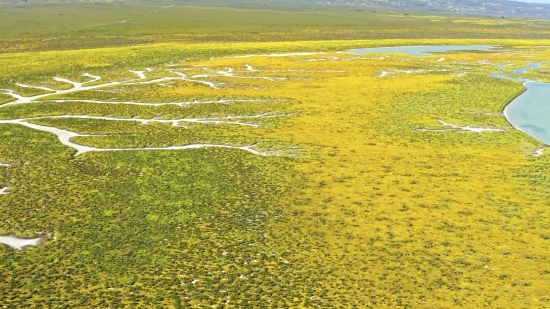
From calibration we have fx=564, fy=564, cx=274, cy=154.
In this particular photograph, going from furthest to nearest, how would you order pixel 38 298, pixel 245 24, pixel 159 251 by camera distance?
pixel 245 24, pixel 159 251, pixel 38 298

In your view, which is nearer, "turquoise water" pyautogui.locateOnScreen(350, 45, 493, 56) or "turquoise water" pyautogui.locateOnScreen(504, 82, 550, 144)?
"turquoise water" pyautogui.locateOnScreen(504, 82, 550, 144)

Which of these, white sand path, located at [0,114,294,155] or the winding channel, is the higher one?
white sand path, located at [0,114,294,155]

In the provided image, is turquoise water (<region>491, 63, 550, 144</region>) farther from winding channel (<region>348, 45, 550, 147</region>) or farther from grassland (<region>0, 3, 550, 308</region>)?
grassland (<region>0, 3, 550, 308</region>)

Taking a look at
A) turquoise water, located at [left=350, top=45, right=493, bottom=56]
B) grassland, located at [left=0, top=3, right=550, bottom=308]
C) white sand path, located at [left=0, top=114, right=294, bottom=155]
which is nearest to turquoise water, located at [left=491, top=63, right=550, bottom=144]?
grassland, located at [left=0, top=3, right=550, bottom=308]

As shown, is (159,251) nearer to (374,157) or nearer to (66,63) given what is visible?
(374,157)

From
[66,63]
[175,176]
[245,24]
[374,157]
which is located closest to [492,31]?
[245,24]

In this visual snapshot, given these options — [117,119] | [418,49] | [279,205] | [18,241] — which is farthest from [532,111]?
[418,49]
